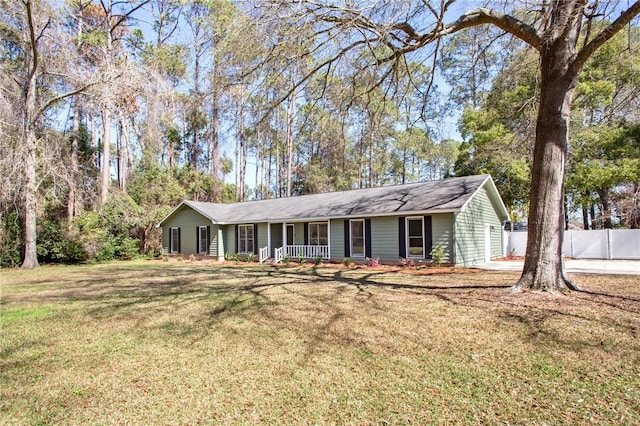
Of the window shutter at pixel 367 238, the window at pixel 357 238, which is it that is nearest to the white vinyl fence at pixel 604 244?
the window shutter at pixel 367 238

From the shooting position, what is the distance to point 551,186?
23.8 ft

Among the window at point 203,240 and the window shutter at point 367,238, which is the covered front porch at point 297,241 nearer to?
the window shutter at point 367,238

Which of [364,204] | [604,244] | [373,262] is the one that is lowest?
[373,262]

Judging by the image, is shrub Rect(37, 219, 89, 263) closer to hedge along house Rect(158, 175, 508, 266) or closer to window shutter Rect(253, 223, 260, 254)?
hedge along house Rect(158, 175, 508, 266)

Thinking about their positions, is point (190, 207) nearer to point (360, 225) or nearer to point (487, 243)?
point (360, 225)

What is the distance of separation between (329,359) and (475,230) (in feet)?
41.9

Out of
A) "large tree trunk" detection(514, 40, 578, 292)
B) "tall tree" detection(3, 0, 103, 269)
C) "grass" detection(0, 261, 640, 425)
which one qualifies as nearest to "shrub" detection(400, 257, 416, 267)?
"grass" detection(0, 261, 640, 425)

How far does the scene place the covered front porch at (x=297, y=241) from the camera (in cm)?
1728

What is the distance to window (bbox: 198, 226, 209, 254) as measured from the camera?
68.5ft

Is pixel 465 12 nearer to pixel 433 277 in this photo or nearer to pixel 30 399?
pixel 433 277

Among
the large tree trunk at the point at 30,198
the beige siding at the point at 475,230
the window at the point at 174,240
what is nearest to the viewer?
the beige siding at the point at 475,230

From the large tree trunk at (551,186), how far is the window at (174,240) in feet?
63.9

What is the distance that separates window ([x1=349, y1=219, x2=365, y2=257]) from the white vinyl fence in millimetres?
8379

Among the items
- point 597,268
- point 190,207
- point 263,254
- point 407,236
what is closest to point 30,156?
point 190,207
